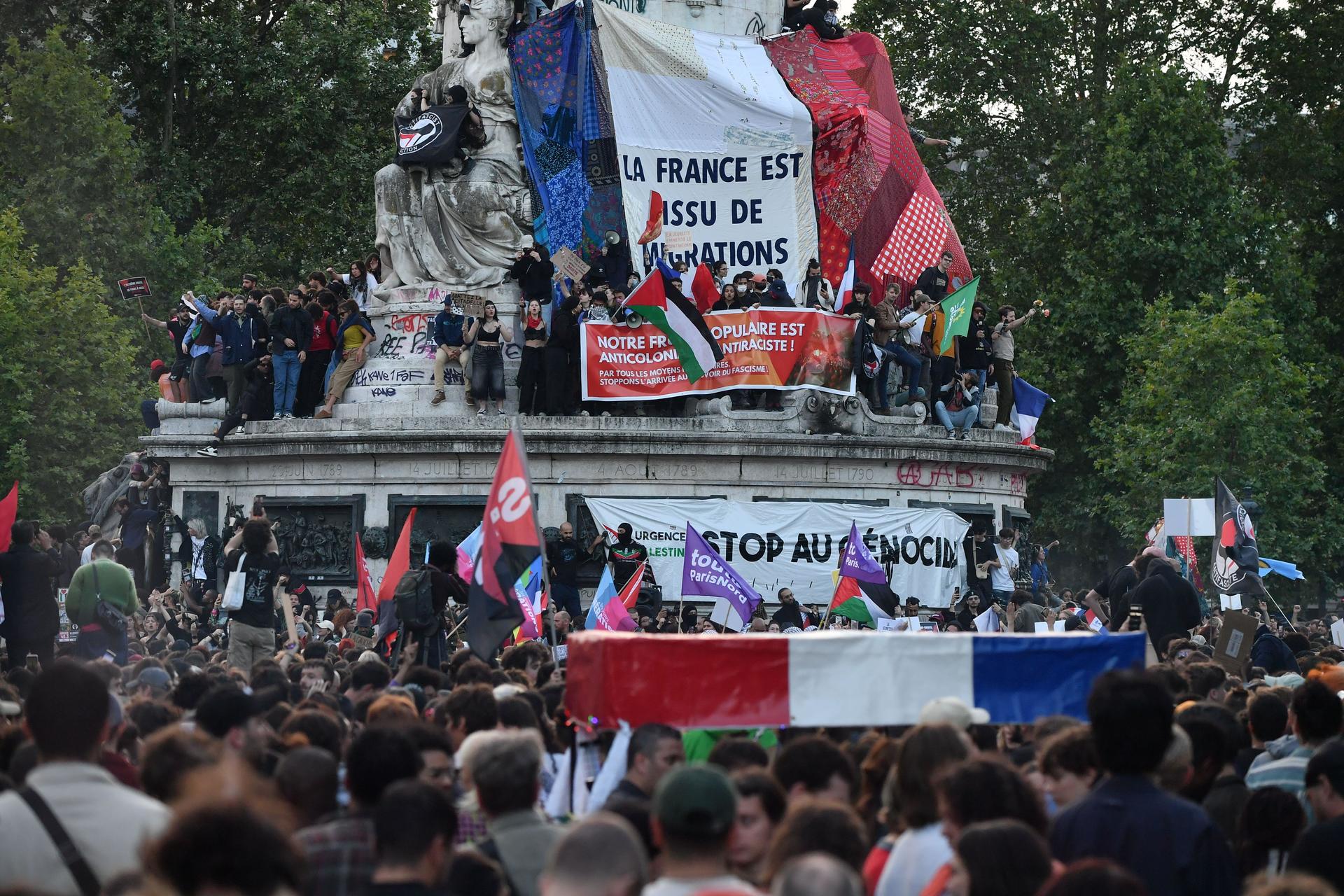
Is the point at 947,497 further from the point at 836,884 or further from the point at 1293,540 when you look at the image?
the point at 836,884

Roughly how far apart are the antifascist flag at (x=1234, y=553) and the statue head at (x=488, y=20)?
40.2 ft

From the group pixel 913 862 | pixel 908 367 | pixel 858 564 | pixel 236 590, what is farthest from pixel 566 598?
pixel 913 862

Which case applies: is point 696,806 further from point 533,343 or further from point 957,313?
point 957,313

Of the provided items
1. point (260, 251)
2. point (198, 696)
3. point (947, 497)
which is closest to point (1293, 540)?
point (947, 497)

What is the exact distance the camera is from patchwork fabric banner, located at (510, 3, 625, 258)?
91.9ft

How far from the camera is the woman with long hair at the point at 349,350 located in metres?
27.2

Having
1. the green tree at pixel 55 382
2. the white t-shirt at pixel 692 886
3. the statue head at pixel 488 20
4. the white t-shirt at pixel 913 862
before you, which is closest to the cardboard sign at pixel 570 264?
the statue head at pixel 488 20

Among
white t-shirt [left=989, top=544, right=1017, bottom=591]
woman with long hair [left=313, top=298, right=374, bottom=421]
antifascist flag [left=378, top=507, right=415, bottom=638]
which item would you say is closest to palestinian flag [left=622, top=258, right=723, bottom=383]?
woman with long hair [left=313, top=298, right=374, bottom=421]

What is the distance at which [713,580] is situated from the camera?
2025 cm

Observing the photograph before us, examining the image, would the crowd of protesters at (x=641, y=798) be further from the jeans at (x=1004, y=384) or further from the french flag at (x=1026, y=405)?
the french flag at (x=1026, y=405)

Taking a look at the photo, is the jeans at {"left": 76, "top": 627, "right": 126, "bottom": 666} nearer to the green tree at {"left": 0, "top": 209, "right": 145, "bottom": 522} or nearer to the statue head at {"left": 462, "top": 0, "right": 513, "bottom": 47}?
the statue head at {"left": 462, "top": 0, "right": 513, "bottom": 47}

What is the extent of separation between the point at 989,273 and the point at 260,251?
17620 mm

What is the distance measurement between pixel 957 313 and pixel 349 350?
318 inches

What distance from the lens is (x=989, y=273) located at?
48.9 m
